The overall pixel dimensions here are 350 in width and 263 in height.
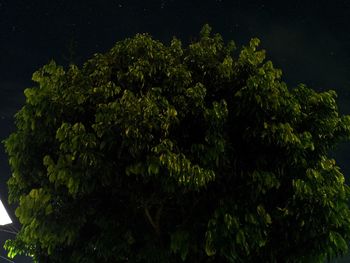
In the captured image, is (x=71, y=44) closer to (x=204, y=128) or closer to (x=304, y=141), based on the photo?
(x=204, y=128)

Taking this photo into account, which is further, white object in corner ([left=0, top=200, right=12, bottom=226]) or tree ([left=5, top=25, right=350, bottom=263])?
white object in corner ([left=0, top=200, right=12, bottom=226])

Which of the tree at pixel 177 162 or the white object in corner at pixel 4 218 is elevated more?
the tree at pixel 177 162

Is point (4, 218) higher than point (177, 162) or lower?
lower

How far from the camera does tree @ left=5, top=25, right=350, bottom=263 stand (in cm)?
752

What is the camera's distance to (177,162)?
7254 millimetres

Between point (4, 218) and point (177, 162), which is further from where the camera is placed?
point (4, 218)

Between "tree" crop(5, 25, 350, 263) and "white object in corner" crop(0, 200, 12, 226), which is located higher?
"tree" crop(5, 25, 350, 263)

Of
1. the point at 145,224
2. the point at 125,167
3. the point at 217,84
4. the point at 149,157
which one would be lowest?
the point at 145,224

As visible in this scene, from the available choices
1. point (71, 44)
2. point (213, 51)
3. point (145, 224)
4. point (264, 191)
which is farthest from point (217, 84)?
point (71, 44)

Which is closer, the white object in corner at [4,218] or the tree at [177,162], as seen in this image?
the tree at [177,162]

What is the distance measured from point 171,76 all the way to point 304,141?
274 centimetres

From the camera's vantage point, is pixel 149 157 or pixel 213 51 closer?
pixel 149 157

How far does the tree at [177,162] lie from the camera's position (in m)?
7.52

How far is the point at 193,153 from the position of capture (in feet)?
25.5
